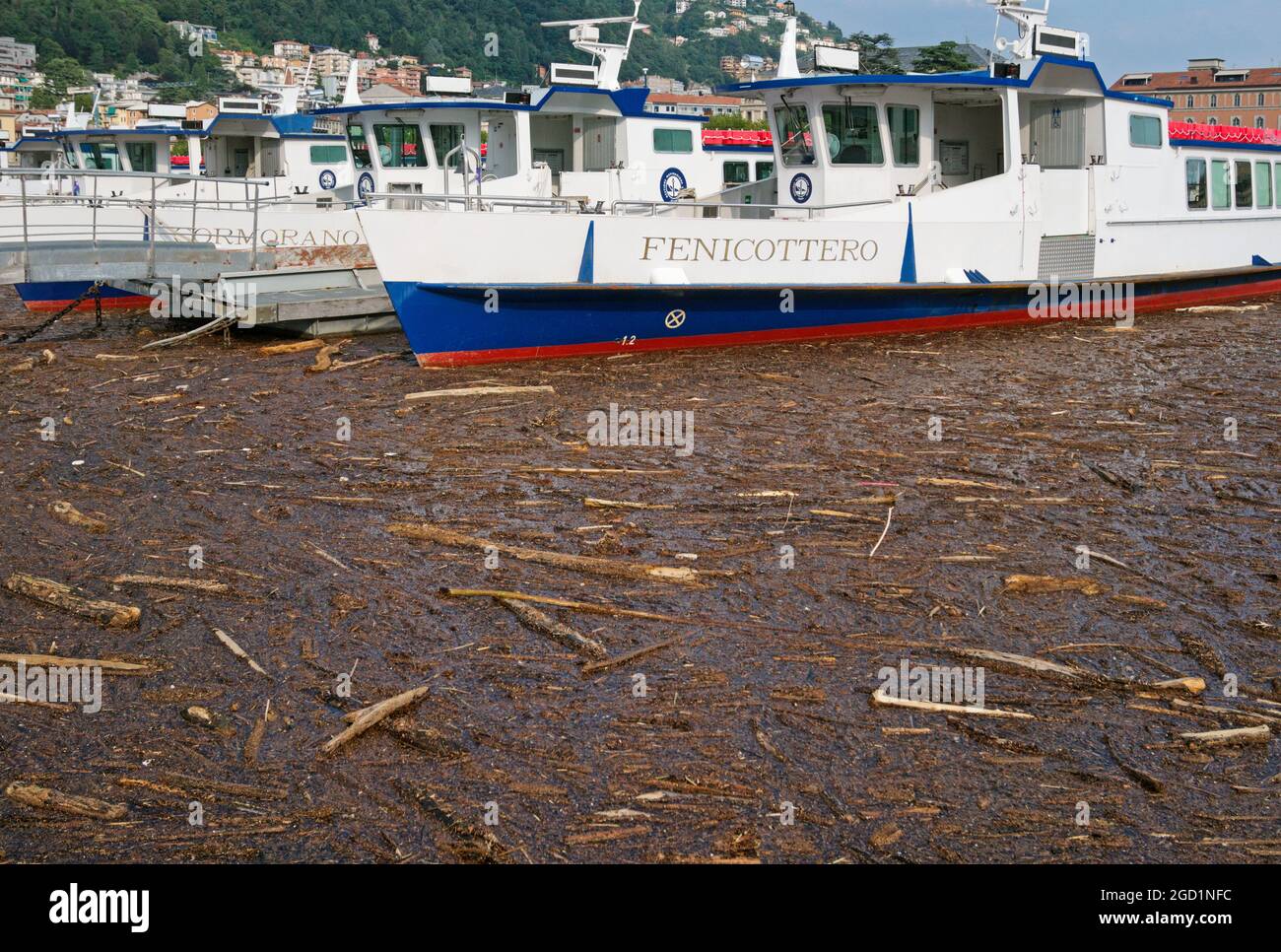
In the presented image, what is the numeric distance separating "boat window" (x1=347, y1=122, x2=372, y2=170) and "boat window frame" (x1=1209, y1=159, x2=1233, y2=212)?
12196 millimetres

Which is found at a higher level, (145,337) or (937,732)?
(145,337)

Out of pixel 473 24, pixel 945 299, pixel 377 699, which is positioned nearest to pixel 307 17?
pixel 473 24

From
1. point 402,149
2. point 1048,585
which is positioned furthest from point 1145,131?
point 1048,585

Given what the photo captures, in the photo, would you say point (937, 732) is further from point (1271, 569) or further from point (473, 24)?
point (473, 24)

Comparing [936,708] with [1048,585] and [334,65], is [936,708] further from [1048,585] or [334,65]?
[334,65]

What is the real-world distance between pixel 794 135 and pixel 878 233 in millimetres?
2028

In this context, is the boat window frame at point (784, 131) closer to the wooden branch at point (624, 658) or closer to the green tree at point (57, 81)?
the wooden branch at point (624, 658)

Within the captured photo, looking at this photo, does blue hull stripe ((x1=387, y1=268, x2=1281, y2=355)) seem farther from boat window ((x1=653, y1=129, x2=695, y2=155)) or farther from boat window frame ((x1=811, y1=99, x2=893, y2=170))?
boat window ((x1=653, y1=129, x2=695, y2=155))

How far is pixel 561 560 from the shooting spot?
7551 millimetres

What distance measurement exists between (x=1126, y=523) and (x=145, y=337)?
13080mm

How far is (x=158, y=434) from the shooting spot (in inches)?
433

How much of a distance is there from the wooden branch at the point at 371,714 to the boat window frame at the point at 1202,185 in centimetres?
1599

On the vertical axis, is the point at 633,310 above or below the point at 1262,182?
below

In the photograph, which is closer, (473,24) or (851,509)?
(851,509)
